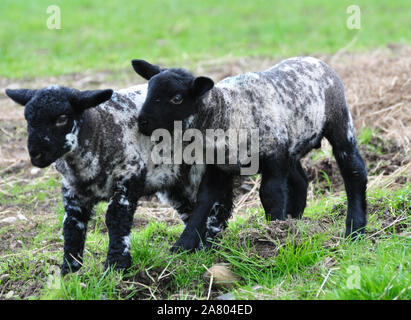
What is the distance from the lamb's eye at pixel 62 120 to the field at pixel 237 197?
118 cm

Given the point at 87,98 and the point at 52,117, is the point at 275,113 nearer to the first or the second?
the point at 87,98

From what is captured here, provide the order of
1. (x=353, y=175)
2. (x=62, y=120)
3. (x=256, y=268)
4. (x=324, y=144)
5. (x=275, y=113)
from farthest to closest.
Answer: (x=324, y=144)
(x=353, y=175)
(x=275, y=113)
(x=256, y=268)
(x=62, y=120)

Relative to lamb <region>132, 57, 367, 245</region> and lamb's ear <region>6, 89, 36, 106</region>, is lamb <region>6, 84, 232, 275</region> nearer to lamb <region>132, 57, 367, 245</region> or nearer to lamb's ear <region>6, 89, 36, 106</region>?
lamb's ear <region>6, 89, 36, 106</region>

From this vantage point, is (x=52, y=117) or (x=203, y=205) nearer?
(x=52, y=117)

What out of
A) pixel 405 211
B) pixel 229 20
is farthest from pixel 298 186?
pixel 229 20

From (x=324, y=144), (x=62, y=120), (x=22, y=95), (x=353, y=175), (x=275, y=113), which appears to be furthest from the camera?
(x=324, y=144)

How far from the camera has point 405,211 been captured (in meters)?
6.21

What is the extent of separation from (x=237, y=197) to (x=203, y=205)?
228 cm

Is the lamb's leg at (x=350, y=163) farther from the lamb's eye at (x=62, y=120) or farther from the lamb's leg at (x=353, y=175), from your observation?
the lamb's eye at (x=62, y=120)

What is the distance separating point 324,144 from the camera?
9.01 m

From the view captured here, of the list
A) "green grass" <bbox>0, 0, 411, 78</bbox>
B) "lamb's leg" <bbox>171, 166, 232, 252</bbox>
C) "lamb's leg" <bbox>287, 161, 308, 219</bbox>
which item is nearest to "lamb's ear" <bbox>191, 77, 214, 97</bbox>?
"lamb's leg" <bbox>171, 166, 232, 252</bbox>

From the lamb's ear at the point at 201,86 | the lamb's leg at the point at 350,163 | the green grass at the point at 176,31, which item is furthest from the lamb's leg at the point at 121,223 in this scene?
the green grass at the point at 176,31

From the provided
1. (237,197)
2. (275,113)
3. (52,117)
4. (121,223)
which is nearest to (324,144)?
(237,197)

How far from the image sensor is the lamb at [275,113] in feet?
18.1
